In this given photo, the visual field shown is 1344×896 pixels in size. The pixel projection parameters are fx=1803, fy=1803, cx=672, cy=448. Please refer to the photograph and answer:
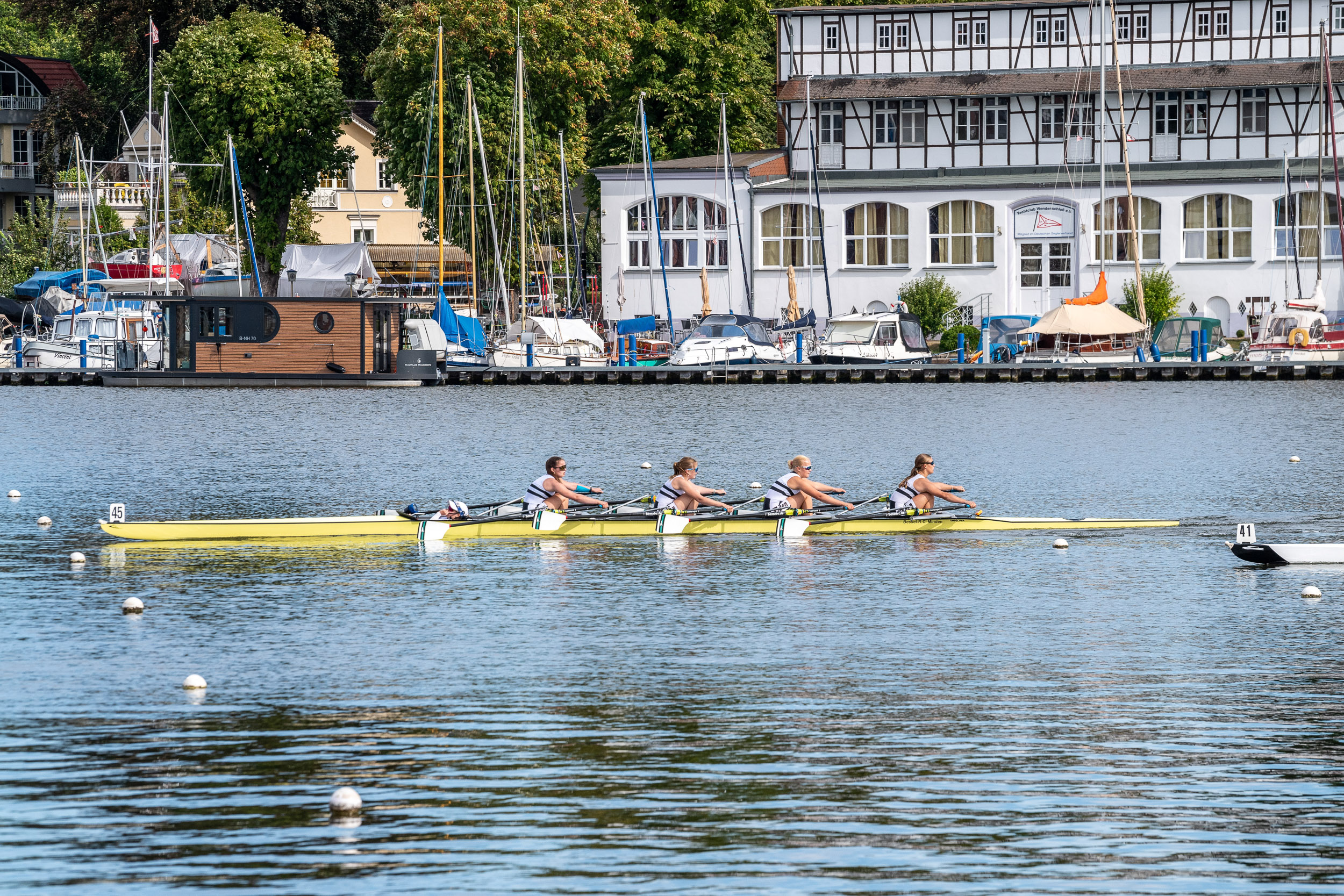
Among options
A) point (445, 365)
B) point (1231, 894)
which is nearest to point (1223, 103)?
point (445, 365)

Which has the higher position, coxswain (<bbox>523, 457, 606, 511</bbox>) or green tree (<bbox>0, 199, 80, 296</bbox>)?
green tree (<bbox>0, 199, 80, 296</bbox>)

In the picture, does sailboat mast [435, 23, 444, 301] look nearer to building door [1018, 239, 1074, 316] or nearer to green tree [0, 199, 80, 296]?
building door [1018, 239, 1074, 316]

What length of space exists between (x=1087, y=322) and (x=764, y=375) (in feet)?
40.0

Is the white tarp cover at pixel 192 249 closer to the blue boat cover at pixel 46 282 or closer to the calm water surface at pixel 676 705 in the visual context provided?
the blue boat cover at pixel 46 282

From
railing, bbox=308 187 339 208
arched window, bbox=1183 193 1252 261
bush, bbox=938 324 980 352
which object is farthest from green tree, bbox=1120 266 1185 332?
railing, bbox=308 187 339 208

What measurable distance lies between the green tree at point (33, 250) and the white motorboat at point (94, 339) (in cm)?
1406

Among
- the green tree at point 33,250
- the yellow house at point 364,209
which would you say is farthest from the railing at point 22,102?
the green tree at point 33,250

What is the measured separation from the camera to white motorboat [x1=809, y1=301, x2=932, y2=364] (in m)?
67.6

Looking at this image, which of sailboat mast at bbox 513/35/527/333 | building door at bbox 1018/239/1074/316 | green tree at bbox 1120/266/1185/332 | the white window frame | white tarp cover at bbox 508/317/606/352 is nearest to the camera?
sailboat mast at bbox 513/35/527/333

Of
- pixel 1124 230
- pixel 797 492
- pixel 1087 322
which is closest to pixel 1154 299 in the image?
pixel 1124 230

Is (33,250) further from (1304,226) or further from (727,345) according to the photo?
(1304,226)

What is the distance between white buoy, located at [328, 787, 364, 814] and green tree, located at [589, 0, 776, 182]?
67758 millimetres

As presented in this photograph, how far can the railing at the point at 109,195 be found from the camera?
3521 inches

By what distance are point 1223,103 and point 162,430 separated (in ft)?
153
